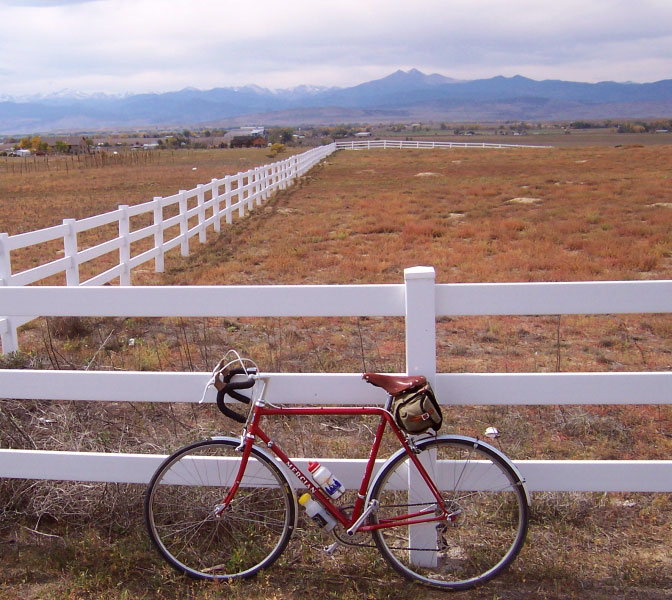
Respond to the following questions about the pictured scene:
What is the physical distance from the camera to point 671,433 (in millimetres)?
5117

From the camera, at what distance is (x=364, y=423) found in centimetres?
501

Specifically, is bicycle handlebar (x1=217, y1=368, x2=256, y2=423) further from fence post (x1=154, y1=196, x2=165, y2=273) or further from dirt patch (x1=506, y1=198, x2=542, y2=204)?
dirt patch (x1=506, y1=198, x2=542, y2=204)

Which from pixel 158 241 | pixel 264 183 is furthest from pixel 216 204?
pixel 264 183

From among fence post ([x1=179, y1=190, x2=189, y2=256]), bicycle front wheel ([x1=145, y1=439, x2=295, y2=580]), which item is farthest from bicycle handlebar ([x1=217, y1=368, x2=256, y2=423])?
fence post ([x1=179, y1=190, x2=189, y2=256])

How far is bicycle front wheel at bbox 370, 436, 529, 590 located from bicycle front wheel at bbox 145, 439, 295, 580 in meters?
0.53

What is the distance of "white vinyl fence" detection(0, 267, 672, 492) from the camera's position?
140 inches

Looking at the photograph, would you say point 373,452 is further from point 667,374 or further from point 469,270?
point 469,270

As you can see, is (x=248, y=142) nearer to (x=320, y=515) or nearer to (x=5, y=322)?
(x=5, y=322)

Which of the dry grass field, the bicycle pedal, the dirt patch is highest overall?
the dirt patch

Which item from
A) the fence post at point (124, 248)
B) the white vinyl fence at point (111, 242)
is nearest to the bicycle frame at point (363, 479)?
the white vinyl fence at point (111, 242)

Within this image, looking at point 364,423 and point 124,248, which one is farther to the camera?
point 124,248

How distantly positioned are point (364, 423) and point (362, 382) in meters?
1.39

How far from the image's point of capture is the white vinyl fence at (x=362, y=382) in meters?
3.57

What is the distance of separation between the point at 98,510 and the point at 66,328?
4277mm
